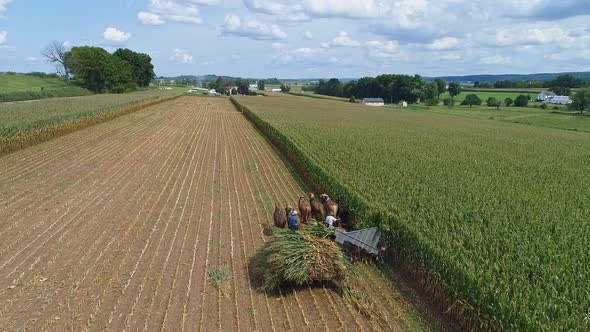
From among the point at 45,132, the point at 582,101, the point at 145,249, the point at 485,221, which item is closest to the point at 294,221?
the point at 145,249

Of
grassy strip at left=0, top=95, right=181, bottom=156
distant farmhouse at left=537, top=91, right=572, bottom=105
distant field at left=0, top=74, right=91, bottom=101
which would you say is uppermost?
distant field at left=0, top=74, right=91, bottom=101

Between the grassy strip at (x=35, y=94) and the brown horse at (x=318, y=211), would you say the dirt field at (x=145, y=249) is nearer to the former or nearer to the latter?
the brown horse at (x=318, y=211)

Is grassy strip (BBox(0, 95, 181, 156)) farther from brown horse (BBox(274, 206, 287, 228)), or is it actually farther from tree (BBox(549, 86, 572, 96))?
tree (BBox(549, 86, 572, 96))

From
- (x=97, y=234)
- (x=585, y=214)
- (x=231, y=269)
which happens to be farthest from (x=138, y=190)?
(x=585, y=214)

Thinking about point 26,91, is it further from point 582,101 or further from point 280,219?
point 582,101

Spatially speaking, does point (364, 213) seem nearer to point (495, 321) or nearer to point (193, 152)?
point (495, 321)

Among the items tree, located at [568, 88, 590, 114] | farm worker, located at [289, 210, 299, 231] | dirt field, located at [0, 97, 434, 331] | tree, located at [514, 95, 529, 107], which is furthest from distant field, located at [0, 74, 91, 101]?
tree, located at [514, 95, 529, 107]

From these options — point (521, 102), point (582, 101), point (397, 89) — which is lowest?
point (521, 102)
